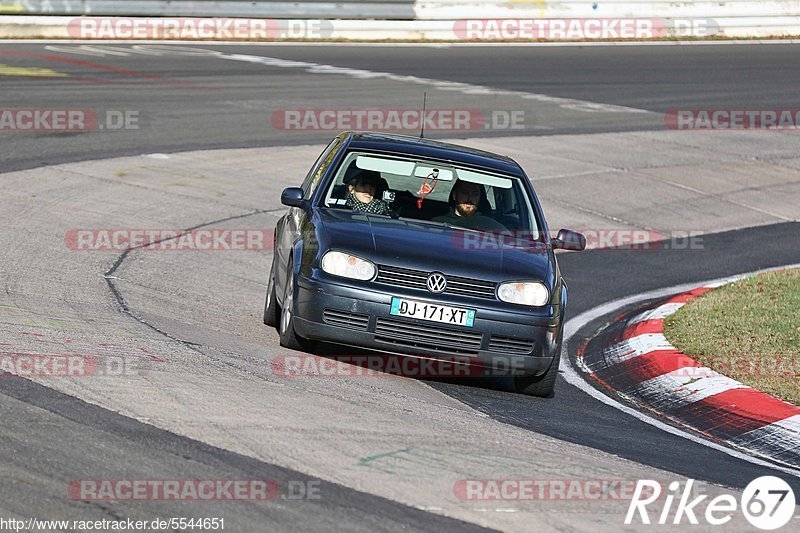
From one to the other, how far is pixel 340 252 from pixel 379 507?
2928mm

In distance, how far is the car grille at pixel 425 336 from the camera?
25.7 ft

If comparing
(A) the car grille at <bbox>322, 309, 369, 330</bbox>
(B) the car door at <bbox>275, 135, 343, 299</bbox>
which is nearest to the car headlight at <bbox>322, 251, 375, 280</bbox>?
(A) the car grille at <bbox>322, 309, 369, 330</bbox>

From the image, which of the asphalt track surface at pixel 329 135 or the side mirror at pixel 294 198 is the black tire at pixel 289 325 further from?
the asphalt track surface at pixel 329 135

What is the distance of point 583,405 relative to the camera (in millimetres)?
8328

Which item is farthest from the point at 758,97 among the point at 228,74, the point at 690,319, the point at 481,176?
the point at 481,176

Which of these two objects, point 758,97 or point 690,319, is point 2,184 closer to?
point 690,319

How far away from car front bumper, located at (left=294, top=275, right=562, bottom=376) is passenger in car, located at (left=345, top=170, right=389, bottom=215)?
1147 mm

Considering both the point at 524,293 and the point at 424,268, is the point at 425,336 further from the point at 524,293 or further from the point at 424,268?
the point at 524,293

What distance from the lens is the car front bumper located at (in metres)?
7.82

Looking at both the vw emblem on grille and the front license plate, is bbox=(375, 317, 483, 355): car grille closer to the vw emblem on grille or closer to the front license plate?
the front license plate

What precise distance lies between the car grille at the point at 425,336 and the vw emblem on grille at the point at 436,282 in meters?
0.24

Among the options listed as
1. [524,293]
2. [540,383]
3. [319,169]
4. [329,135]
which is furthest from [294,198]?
[329,135]

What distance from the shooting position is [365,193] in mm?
9078

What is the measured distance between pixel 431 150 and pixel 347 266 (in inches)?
72.7
